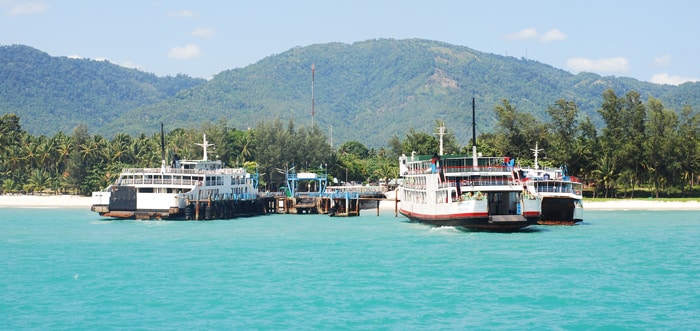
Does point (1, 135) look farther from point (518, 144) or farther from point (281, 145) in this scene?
point (518, 144)

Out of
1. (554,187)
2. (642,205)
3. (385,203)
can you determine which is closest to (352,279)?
(554,187)

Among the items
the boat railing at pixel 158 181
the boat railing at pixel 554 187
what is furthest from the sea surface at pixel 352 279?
the boat railing at pixel 158 181

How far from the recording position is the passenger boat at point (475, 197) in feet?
197

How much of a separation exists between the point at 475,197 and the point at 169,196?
3242 cm

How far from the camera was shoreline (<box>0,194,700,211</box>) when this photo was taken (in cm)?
9819

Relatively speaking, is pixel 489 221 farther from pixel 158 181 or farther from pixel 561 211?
pixel 158 181

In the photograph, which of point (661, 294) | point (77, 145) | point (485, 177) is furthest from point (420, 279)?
point (77, 145)

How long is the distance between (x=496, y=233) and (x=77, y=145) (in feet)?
279

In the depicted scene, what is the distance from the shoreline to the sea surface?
30534 mm

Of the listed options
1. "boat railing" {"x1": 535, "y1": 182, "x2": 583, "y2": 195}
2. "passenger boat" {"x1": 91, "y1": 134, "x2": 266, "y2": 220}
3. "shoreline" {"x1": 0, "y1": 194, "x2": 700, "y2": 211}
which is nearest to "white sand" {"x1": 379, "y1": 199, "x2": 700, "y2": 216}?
"shoreline" {"x1": 0, "y1": 194, "x2": 700, "y2": 211}

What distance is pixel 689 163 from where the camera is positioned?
105 meters

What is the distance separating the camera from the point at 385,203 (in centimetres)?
10856

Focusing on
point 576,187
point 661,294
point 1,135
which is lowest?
point 661,294

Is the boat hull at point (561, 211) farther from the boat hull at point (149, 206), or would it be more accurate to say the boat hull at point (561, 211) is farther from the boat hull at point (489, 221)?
the boat hull at point (149, 206)
